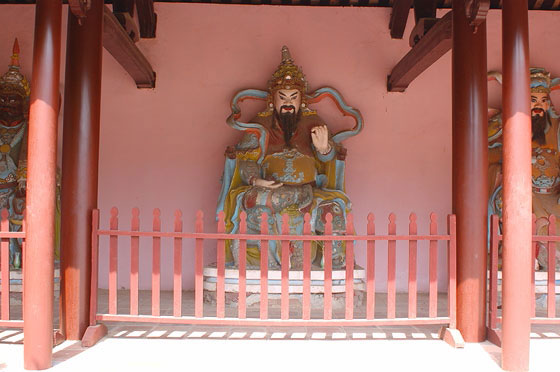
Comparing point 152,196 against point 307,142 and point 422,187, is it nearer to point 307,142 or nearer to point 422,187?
point 307,142

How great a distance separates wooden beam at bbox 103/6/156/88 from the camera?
14.5 feet

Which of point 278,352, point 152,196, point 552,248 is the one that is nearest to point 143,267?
point 152,196

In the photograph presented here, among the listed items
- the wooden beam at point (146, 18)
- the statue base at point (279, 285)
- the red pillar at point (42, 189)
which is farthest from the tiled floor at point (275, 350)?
the wooden beam at point (146, 18)

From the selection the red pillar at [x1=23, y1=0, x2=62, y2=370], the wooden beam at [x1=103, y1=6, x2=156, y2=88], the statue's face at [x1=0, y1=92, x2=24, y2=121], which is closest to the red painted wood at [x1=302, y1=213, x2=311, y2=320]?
the red pillar at [x1=23, y1=0, x2=62, y2=370]

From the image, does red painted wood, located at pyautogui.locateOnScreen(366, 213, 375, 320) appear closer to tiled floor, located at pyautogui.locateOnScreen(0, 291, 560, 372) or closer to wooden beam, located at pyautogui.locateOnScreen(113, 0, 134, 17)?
tiled floor, located at pyautogui.locateOnScreen(0, 291, 560, 372)

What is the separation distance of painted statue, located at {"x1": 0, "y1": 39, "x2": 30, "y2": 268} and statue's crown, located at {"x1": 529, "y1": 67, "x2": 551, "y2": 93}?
18.2ft

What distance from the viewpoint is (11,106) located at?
605 cm

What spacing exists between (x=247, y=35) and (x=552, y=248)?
13.1ft

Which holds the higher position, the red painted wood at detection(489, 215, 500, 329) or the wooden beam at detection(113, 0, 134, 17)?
the wooden beam at detection(113, 0, 134, 17)

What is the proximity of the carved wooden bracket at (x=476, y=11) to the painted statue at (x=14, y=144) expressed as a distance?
4509mm

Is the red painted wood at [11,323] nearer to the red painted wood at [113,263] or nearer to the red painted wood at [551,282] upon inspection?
the red painted wood at [113,263]

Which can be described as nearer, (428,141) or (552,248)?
Answer: (552,248)

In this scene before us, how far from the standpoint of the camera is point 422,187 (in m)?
6.41

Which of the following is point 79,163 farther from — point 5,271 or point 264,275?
point 264,275
